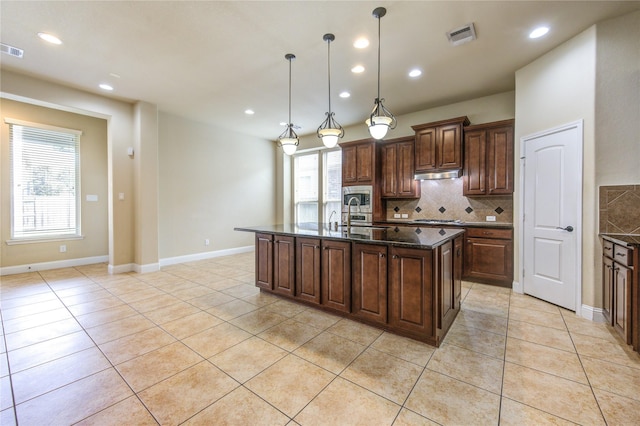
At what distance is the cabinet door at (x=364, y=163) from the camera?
5.37 m

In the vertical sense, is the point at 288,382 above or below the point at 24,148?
below

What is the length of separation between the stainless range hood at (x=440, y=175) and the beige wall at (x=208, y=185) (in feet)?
13.8

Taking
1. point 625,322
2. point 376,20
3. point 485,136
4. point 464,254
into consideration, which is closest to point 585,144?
point 485,136

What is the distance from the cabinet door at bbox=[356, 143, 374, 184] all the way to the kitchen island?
8.81 feet

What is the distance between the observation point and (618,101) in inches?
107

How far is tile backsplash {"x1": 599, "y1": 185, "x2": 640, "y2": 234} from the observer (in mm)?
2660

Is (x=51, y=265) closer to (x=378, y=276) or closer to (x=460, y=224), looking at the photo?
(x=378, y=276)

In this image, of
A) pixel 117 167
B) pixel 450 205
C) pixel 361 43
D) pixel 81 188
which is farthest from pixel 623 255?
pixel 81 188

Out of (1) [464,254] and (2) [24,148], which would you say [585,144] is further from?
(2) [24,148]

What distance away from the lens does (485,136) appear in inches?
167

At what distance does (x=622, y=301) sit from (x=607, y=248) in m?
0.57

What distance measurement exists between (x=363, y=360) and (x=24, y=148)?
6.55 m

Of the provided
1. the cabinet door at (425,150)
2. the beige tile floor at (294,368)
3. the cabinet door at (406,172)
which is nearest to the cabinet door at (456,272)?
the beige tile floor at (294,368)

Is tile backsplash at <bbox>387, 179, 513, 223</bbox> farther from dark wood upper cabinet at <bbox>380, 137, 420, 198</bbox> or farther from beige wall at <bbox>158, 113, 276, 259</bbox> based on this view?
beige wall at <bbox>158, 113, 276, 259</bbox>
